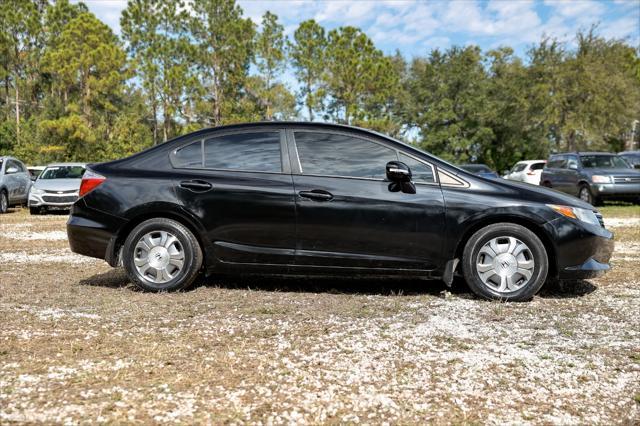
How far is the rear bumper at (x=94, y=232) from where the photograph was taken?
5223 mm

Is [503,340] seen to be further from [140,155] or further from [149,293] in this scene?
[140,155]

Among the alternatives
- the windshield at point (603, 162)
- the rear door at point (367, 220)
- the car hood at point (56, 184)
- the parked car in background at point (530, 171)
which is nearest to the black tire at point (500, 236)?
the rear door at point (367, 220)

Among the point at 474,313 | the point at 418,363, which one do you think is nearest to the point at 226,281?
the point at 474,313

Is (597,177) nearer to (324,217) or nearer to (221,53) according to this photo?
(324,217)

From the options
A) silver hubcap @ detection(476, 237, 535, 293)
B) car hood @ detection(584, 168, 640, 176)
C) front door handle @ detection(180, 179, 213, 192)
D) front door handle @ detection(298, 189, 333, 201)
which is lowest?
silver hubcap @ detection(476, 237, 535, 293)

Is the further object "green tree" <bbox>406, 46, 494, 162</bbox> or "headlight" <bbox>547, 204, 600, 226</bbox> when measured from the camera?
"green tree" <bbox>406, 46, 494, 162</bbox>

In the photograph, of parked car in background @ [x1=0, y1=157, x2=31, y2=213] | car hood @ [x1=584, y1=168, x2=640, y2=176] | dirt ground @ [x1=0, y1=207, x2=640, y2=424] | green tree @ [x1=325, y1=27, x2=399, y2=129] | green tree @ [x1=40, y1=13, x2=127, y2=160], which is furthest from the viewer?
green tree @ [x1=325, y1=27, x2=399, y2=129]

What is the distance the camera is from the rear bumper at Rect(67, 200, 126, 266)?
5.22 metres

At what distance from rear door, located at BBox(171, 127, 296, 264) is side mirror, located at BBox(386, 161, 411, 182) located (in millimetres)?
875

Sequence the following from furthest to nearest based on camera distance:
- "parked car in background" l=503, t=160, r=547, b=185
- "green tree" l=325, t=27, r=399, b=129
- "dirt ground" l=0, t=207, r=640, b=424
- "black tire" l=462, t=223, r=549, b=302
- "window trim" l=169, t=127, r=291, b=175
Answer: "green tree" l=325, t=27, r=399, b=129
"parked car in background" l=503, t=160, r=547, b=185
"window trim" l=169, t=127, r=291, b=175
"black tire" l=462, t=223, r=549, b=302
"dirt ground" l=0, t=207, r=640, b=424

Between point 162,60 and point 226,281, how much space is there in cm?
3784

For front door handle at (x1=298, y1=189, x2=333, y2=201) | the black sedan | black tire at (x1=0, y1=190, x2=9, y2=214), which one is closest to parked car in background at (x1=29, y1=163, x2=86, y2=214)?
black tire at (x1=0, y1=190, x2=9, y2=214)

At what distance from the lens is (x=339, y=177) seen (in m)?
5.10

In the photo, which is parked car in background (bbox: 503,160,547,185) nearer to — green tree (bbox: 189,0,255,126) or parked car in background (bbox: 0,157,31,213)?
parked car in background (bbox: 0,157,31,213)
